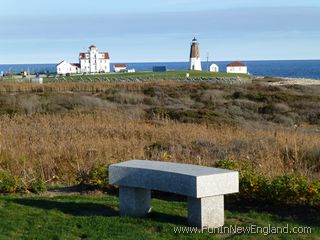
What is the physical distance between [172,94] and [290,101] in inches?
300

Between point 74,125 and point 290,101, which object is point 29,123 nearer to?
point 74,125

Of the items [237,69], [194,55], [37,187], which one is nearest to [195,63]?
[194,55]

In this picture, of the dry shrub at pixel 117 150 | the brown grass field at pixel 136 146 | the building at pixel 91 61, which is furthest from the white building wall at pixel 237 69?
the dry shrub at pixel 117 150

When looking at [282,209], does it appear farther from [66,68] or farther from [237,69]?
[237,69]

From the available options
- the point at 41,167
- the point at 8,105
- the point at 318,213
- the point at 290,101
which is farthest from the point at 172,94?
the point at 318,213

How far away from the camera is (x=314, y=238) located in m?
6.25

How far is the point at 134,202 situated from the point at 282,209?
193cm

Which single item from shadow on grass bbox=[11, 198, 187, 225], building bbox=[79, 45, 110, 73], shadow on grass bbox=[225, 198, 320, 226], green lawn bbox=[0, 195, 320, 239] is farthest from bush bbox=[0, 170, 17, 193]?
building bbox=[79, 45, 110, 73]

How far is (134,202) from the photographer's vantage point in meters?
6.94

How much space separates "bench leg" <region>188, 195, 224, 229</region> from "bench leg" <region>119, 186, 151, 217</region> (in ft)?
2.21

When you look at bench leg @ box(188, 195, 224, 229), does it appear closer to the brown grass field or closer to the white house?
the brown grass field

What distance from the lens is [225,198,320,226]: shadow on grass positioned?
7.01 m

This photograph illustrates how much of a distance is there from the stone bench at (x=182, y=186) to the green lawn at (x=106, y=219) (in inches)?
8.0

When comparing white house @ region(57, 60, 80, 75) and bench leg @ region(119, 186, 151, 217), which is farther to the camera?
white house @ region(57, 60, 80, 75)
